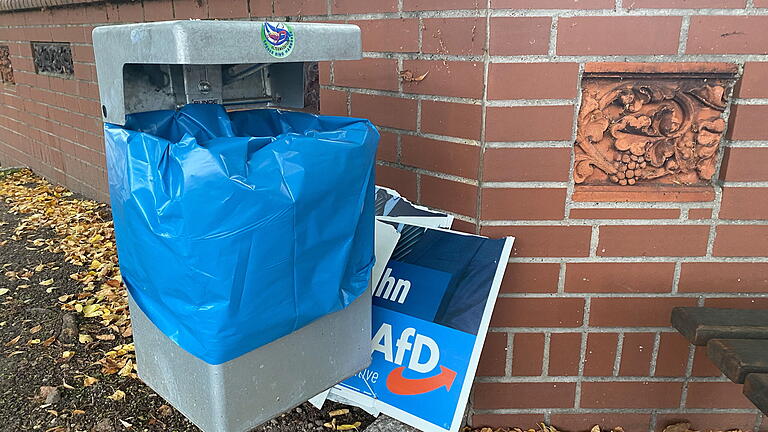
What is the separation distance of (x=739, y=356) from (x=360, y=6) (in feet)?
5.29

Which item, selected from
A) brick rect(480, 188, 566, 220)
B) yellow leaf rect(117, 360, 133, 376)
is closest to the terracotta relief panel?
brick rect(480, 188, 566, 220)

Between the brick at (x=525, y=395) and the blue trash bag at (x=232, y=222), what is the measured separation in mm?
818

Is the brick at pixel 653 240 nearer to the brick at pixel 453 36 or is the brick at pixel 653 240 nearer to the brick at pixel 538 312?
the brick at pixel 538 312

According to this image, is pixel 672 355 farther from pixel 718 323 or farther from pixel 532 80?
pixel 532 80

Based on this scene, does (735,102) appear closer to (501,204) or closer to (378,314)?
(501,204)

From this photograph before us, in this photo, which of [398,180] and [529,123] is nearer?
[529,123]

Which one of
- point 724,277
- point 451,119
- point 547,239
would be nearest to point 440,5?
point 451,119

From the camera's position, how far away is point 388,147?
2221mm

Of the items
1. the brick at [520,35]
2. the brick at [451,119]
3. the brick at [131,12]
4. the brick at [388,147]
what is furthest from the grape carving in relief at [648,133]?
the brick at [131,12]

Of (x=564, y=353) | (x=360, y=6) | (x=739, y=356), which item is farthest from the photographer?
(x=360, y=6)

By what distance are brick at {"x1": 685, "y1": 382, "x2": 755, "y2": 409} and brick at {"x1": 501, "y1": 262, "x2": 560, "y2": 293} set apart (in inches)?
24.9

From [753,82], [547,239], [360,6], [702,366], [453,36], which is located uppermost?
[360,6]

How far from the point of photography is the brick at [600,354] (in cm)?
203

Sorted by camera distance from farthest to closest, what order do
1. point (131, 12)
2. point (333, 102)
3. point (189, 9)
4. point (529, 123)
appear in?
1. point (131, 12)
2. point (189, 9)
3. point (333, 102)
4. point (529, 123)
